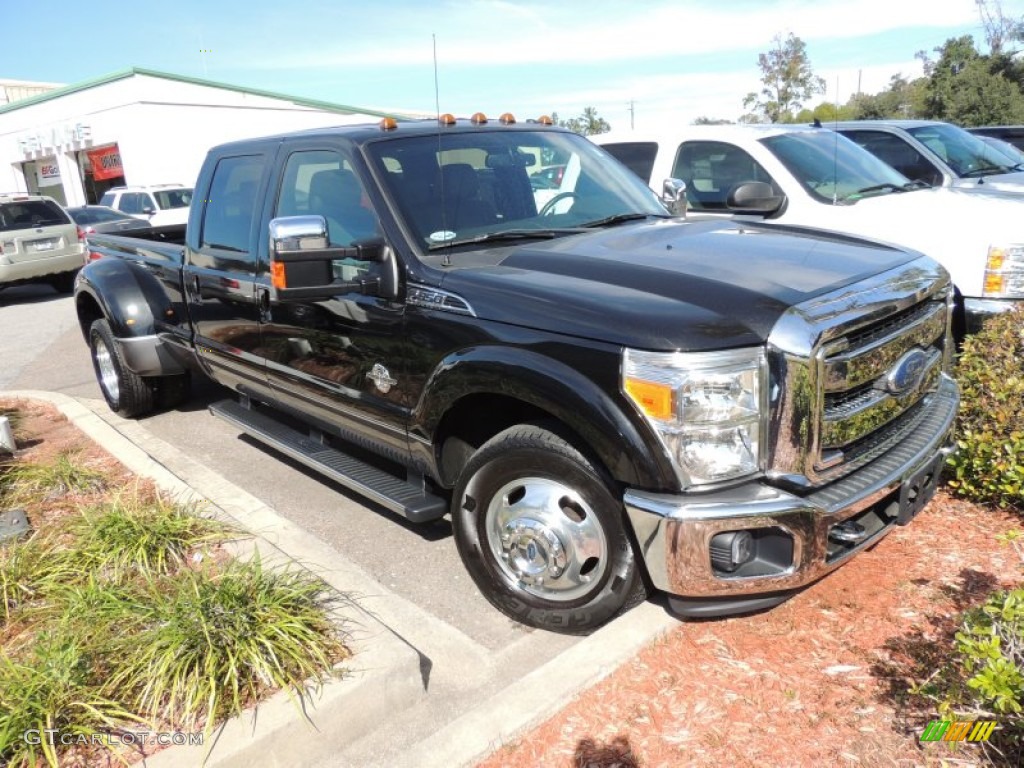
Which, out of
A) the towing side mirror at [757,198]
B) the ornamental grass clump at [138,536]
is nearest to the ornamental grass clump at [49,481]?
the ornamental grass clump at [138,536]

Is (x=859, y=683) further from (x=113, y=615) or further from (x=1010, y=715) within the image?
(x=113, y=615)

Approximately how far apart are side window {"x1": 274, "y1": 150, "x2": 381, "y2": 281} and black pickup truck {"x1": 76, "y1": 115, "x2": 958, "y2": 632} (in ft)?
0.05

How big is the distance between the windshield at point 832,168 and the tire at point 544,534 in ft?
14.4

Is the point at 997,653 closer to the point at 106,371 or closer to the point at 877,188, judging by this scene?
the point at 877,188

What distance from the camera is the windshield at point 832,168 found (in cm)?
657

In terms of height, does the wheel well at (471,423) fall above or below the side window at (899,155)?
below

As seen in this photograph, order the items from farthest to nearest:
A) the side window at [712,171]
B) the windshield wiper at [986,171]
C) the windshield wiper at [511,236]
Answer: the windshield wiper at [986,171] < the side window at [712,171] < the windshield wiper at [511,236]

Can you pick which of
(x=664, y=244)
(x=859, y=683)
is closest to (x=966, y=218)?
(x=664, y=244)

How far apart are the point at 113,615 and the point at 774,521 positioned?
2.41 meters

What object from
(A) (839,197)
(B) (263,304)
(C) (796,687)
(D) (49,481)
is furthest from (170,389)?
(A) (839,197)

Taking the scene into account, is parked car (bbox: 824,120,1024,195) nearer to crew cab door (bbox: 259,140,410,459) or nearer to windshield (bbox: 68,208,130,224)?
crew cab door (bbox: 259,140,410,459)

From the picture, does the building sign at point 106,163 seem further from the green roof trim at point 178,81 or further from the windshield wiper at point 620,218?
the windshield wiper at point 620,218

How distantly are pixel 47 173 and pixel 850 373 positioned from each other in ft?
114

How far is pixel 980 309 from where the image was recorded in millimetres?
5391
